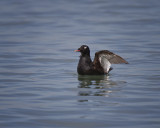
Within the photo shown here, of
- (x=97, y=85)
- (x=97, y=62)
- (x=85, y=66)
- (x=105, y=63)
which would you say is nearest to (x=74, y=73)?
(x=85, y=66)

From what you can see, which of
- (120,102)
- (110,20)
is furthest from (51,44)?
(120,102)

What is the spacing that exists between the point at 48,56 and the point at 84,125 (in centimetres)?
931

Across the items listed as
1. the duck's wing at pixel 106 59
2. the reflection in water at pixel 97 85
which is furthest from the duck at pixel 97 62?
the reflection in water at pixel 97 85

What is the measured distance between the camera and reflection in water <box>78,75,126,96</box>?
35.5 ft

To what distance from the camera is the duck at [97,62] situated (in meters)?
13.3

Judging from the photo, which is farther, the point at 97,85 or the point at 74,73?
the point at 74,73

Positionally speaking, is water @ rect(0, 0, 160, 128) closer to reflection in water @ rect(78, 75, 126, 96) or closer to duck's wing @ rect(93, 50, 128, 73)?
reflection in water @ rect(78, 75, 126, 96)

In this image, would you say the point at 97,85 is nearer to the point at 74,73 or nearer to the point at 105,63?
the point at 105,63

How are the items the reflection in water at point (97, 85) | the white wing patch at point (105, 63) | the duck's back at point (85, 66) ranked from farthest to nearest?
the white wing patch at point (105, 63)
the duck's back at point (85, 66)
the reflection in water at point (97, 85)

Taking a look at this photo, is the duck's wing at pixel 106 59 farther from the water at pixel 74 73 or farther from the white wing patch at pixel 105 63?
the water at pixel 74 73

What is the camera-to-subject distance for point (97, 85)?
38.9 feet

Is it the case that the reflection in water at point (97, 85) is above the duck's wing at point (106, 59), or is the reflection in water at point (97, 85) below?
below

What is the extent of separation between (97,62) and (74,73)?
921 mm

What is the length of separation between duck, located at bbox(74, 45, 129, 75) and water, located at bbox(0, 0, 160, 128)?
9.4 inches
